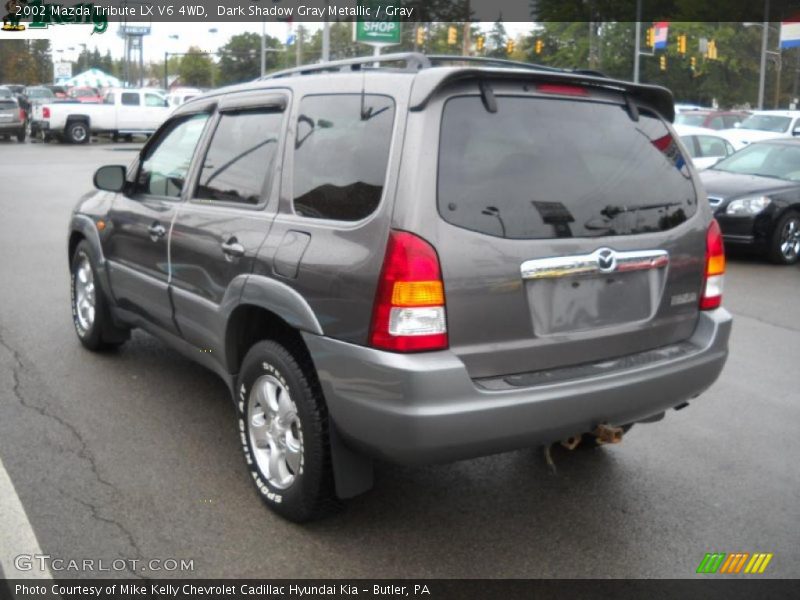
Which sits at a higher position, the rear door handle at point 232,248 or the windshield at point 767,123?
the windshield at point 767,123

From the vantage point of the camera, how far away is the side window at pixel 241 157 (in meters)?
4.11

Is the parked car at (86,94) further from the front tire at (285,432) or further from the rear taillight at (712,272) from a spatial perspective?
the rear taillight at (712,272)

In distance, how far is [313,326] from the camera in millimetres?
3471

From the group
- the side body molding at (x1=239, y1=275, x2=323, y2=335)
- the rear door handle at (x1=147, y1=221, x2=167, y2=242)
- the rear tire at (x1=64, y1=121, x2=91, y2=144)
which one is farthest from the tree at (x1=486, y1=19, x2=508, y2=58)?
the side body molding at (x1=239, y1=275, x2=323, y2=335)

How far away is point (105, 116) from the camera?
111ft

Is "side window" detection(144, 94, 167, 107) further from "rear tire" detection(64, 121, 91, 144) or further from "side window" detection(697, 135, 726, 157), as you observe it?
"side window" detection(697, 135, 726, 157)

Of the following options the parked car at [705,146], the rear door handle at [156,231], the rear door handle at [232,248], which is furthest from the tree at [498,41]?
the rear door handle at [232,248]

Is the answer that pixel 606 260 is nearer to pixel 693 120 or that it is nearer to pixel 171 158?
pixel 171 158

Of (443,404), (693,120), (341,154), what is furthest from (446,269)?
(693,120)

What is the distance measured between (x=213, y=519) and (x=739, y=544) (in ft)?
7.23

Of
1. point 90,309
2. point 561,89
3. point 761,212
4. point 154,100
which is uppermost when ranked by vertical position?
point 154,100

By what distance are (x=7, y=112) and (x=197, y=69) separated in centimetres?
5916

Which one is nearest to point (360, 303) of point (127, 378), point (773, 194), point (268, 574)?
point (268, 574)

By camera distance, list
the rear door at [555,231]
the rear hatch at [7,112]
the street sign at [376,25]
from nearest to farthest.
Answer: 1. the rear door at [555,231]
2. the street sign at [376,25]
3. the rear hatch at [7,112]
